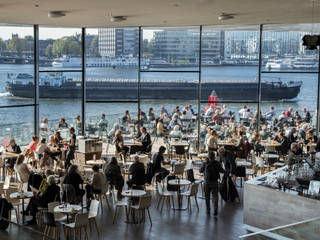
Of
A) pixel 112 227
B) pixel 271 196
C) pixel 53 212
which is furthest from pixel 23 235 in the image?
pixel 271 196

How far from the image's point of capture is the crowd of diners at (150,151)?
9578mm

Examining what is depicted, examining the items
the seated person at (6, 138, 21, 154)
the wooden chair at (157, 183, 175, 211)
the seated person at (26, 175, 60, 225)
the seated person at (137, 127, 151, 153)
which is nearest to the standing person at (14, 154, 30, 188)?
the seated person at (26, 175, 60, 225)

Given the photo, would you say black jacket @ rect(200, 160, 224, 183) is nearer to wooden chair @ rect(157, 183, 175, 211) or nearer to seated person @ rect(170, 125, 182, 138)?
wooden chair @ rect(157, 183, 175, 211)

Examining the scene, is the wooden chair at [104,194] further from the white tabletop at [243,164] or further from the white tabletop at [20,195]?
the white tabletop at [243,164]

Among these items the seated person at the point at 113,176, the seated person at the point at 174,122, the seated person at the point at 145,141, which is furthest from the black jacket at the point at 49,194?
the seated person at the point at 174,122

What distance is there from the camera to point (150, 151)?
1446 centimetres

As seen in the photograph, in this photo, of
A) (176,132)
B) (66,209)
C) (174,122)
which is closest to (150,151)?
(176,132)

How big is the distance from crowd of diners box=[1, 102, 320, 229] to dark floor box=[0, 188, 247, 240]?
1.49ft

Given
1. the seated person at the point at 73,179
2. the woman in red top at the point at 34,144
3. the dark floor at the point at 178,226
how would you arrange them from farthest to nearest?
the woman in red top at the point at 34,144 < the seated person at the point at 73,179 < the dark floor at the point at 178,226

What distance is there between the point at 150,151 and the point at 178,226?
548 cm

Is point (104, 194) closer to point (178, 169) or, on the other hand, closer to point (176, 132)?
point (178, 169)

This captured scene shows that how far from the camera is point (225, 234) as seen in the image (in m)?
8.72

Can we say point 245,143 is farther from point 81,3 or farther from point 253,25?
point 81,3

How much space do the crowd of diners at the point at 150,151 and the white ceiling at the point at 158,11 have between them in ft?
10.3
